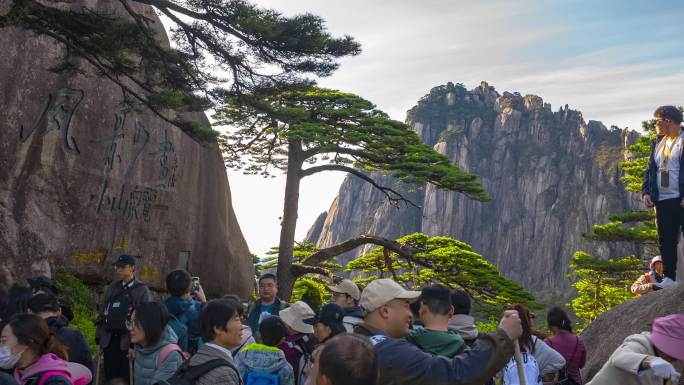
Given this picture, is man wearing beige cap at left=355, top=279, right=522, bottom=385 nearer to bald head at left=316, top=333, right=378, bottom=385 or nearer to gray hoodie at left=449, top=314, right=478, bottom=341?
bald head at left=316, top=333, right=378, bottom=385

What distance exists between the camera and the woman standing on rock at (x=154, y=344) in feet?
11.1

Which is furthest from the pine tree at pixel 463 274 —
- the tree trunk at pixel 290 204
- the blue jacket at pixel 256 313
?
the blue jacket at pixel 256 313

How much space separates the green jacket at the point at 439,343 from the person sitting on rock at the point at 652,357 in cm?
84

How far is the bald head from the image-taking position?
1.83 meters

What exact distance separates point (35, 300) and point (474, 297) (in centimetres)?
1084

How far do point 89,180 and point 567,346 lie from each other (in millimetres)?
7162

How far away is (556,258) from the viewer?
67250mm

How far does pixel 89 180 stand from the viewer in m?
9.32

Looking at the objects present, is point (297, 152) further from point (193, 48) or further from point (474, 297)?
point (193, 48)

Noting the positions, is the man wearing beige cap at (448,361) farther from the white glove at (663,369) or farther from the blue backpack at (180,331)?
the blue backpack at (180,331)

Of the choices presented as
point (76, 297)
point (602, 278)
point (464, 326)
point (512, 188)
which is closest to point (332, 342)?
point (464, 326)

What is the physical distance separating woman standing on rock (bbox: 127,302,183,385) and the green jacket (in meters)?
1.52

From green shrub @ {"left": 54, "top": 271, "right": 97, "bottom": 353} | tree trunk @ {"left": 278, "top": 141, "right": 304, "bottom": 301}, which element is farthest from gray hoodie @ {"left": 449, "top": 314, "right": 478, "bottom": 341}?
tree trunk @ {"left": 278, "top": 141, "right": 304, "bottom": 301}

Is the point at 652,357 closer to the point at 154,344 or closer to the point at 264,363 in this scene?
the point at 264,363
